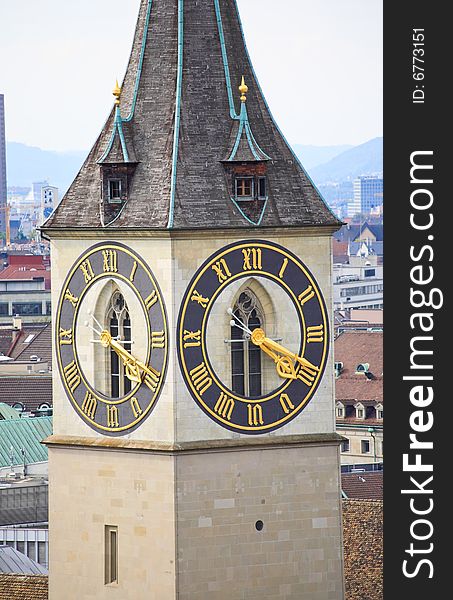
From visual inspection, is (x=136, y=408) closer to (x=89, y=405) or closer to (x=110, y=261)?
(x=89, y=405)

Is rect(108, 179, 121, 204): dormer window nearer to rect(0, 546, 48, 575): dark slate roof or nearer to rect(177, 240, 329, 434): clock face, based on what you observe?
rect(177, 240, 329, 434): clock face

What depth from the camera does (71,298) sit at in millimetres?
55906

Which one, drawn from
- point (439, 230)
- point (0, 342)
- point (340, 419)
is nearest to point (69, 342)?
point (439, 230)

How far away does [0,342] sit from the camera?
185 m

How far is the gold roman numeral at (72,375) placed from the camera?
55.9 meters

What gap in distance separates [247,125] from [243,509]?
6.75m

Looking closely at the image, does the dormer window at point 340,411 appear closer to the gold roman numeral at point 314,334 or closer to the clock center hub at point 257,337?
the gold roman numeral at point 314,334

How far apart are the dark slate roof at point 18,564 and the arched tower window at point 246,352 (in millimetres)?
34489

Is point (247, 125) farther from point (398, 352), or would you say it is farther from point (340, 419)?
point (340, 419)

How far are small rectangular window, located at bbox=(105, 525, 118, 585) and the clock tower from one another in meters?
0.04

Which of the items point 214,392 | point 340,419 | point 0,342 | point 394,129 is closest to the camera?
point 394,129

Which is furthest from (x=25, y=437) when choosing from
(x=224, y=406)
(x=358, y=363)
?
(x=224, y=406)

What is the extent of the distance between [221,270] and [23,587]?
12.5 meters

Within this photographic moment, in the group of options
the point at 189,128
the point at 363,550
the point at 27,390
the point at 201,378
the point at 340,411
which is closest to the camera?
the point at 201,378
